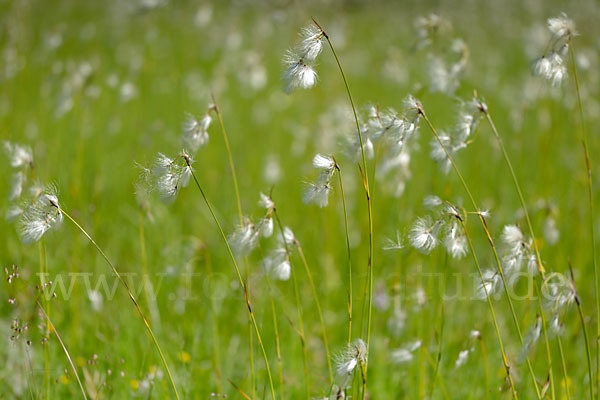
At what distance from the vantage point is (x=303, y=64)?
1308mm

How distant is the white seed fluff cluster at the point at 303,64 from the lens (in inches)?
50.8

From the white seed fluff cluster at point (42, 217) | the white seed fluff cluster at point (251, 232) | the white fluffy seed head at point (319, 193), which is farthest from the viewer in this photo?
the white seed fluff cluster at point (251, 232)

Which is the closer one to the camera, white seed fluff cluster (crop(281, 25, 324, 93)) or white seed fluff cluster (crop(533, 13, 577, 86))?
white seed fluff cluster (crop(281, 25, 324, 93))

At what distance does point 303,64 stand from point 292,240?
0.57 meters

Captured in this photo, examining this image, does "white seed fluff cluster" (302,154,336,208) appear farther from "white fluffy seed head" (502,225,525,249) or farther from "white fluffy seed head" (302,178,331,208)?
"white fluffy seed head" (502,225,525,249)

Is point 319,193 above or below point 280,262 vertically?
above

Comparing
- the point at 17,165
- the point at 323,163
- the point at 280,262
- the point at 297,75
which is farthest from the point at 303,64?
the point at 17,165

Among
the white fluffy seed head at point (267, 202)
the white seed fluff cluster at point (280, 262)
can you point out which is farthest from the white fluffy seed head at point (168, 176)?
the white seed fluff cluster at point (280, 262)

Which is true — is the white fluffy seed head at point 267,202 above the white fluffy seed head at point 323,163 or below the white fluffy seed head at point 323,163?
below

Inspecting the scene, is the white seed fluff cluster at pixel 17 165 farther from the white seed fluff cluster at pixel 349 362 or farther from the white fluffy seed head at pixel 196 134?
the white seed fluff cluster at pixel 349 362

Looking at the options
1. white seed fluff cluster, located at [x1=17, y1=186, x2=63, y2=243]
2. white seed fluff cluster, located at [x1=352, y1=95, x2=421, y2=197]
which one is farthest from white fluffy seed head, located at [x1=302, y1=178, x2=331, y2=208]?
white seed fluff cluster, located at [x1=17, y1=186, x2=63, y2=243]

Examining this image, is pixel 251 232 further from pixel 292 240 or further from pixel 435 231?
pixel 435 231

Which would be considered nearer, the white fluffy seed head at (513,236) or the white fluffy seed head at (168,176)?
the white fluffy seed head at (168,176)

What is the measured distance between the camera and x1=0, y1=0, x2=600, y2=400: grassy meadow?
148cm
